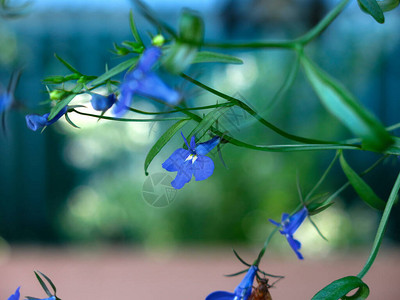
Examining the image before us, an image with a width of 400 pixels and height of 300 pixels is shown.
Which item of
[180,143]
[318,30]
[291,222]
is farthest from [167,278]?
[318,30]

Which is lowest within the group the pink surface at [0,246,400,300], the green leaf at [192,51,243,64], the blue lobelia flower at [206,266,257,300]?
the blue lobelia flower at [206,266,257,300]

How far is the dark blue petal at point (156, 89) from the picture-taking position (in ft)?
0.68

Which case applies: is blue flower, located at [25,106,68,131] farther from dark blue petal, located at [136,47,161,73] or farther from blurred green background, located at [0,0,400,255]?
blurred green background, located at [0,0,400,255]

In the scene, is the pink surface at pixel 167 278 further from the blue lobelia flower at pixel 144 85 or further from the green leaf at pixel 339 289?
the blue lobelia flower at pixel 144 85

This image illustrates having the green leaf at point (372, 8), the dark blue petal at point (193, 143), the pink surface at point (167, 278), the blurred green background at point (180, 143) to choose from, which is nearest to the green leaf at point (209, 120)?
the dark blue petal at point (193, 143)

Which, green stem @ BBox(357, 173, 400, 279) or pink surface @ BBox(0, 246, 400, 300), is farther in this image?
pink surface @ BBox(0, 246, 400, 300)

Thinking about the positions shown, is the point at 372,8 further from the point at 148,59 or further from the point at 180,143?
the point at 180,143

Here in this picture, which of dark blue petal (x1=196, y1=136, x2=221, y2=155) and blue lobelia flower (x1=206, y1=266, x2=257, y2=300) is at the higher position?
dark blue petal (x1=196, y1=136, x2=221, y2=155)

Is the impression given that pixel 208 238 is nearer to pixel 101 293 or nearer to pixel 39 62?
pixel 101 293

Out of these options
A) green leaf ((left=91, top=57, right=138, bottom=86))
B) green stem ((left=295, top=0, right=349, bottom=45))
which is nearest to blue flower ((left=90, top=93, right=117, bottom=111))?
green leaf ((left=91, top=57, right=138, bottom=86))

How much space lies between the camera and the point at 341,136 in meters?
2.51

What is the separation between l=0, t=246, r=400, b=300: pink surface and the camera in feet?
4.24

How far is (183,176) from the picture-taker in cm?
32

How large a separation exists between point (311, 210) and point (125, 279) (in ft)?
3.79
